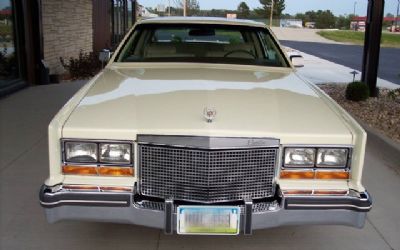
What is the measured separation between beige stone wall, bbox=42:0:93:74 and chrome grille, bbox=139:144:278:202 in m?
8.43

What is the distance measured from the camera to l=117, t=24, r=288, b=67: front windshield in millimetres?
4641

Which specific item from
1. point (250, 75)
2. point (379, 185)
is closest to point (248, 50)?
point (250, 75)

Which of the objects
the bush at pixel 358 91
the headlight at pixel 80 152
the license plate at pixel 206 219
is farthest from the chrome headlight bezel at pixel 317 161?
the bush at pixel 358 91

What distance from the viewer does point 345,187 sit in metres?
2.97

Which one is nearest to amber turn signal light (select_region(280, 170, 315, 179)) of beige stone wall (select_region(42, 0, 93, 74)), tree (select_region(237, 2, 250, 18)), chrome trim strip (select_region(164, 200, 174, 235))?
chrome trim strip (select_region(164, 200, 174, 235))

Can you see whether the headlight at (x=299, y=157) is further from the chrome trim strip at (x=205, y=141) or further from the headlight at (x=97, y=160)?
the headlight at (x=97, y=160)

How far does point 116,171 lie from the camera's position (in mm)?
2908

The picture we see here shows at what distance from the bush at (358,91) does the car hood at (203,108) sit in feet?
16.5

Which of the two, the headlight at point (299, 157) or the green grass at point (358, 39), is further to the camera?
the green grass at point (358, 39)

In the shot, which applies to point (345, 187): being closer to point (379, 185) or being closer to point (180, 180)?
point (180, 180)

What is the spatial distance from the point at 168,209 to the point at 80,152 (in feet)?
2.06

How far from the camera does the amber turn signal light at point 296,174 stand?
2.93m

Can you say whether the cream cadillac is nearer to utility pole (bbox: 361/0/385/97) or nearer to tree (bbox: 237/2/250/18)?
utility pole (bbox: 361/0/385/97)

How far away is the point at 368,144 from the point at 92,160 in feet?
14.0
